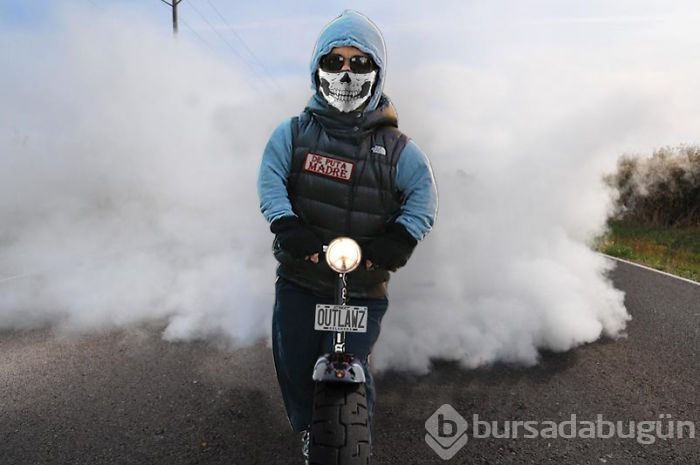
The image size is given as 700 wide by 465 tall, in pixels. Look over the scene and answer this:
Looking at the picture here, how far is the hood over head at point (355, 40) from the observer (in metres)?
2.68

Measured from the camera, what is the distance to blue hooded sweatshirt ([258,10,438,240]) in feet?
8.79

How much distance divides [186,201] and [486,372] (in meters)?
7.77

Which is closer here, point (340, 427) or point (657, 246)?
point (340, 427)

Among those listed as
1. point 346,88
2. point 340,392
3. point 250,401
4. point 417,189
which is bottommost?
point 250,401

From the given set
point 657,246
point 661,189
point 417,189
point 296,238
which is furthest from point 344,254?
point 661,189

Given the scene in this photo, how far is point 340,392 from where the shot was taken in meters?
2.45

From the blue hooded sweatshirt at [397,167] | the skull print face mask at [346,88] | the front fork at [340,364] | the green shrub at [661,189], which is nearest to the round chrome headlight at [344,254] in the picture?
the front fork at [340,364]

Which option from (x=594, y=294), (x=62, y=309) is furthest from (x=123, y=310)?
(x=594, y=294)

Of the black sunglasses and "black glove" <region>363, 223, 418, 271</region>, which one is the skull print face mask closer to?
the black sunglasses

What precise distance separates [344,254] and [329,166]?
1.77ft

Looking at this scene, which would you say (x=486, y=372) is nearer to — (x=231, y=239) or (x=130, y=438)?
(x=130, y=438)

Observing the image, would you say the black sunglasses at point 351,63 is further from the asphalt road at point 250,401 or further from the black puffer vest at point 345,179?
the asphalt road at point 250,401

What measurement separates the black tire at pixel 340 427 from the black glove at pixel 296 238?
0.61 metres

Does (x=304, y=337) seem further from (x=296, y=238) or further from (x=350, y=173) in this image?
(x=350, y=173)
